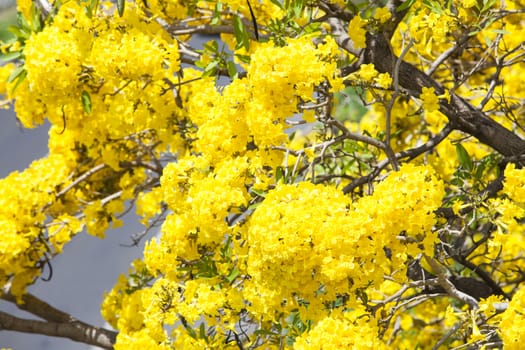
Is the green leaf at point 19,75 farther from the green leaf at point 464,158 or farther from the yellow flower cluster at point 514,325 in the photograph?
the yellow flower cluster at point 514,325

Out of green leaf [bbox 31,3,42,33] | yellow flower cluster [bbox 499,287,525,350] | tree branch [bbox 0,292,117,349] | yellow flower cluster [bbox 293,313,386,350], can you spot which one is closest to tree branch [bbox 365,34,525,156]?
yellow flower cluster [bbox 499,287,525,350]

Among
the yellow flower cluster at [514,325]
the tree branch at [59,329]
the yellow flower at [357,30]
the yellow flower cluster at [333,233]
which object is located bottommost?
the tree branch at [59,329]

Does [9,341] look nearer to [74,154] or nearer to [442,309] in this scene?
[74,154]

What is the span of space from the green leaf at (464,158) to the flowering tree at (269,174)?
0.01 meters

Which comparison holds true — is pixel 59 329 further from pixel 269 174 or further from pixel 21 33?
pixel 269 174

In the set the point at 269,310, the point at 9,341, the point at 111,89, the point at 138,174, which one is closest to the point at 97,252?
the point at 9,341

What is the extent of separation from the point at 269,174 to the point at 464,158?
0.62 metres

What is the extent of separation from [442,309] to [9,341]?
10.6ft

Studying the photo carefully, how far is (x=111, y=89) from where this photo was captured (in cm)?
300

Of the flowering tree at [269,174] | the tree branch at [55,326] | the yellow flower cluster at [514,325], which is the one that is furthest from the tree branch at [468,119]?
the tree branch at [55,326]

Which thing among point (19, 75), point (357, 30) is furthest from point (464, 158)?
point (19, 75)

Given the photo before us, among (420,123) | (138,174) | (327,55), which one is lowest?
(420,123)

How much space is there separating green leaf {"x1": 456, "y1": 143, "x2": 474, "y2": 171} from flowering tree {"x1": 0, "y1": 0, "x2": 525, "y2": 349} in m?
0.01

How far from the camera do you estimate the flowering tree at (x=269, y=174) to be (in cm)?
171
